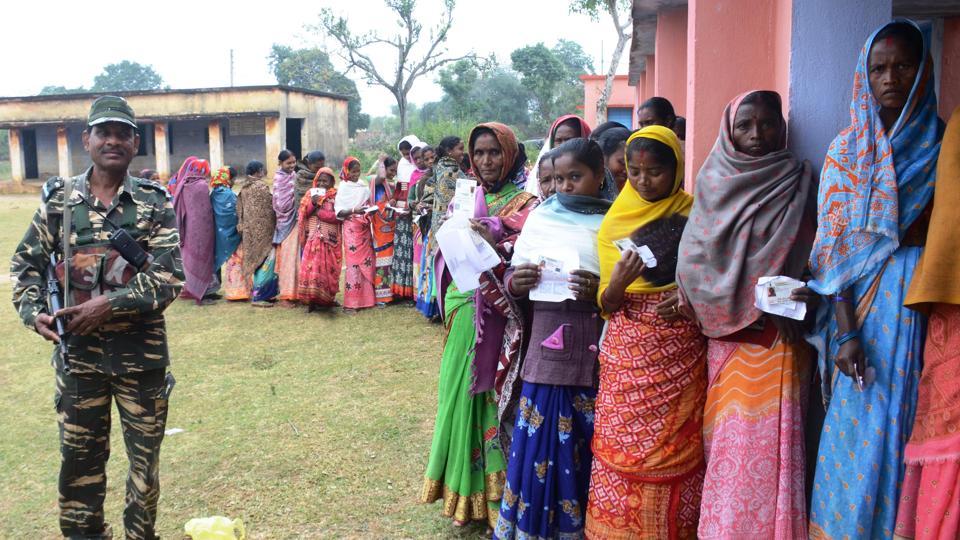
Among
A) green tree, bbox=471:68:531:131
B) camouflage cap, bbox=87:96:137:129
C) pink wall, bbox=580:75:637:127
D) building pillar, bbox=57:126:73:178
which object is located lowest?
camouflage cap, bbox=87:96:137:129

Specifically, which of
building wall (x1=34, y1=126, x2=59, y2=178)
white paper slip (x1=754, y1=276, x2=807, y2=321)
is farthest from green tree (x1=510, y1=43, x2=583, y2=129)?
white paper slip (x1=754, y1=276, x2=807, y2=321)

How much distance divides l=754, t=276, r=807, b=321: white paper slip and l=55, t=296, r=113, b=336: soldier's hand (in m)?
2.47

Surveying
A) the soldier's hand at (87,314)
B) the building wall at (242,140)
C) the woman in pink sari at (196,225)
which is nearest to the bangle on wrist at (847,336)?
the soldier's hand at (87,314)

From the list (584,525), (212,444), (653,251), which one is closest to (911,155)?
(653,251)

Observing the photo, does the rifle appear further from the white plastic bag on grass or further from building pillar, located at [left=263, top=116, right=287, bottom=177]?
building pillar, located at [left=263, top=116, right=287, bottom=177]

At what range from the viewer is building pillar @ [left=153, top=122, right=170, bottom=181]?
2738cm

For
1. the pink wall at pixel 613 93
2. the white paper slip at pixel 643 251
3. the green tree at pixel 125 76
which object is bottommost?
the white paper slip at pixel 643 251

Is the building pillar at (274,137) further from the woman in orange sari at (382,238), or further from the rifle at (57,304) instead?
the rifle at (57,304)

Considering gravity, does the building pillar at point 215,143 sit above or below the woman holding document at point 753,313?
above

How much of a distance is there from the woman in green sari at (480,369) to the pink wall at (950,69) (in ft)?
9.49

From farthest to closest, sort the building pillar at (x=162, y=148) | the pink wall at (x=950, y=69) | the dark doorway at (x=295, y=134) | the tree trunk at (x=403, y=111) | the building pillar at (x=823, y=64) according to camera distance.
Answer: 1. the tree trunk at (x=403, y=111)
2. the building pillar at (x=162, y=148)
3. the dark doorway at (x=295, y=134)
4. the pink wall at (x=950, y=69)
5. the building pillar at (x=823, y=64)

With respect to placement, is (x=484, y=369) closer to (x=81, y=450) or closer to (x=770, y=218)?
(x=770, y=218)

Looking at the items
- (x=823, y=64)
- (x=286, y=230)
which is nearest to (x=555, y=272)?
(x=823, y=64)

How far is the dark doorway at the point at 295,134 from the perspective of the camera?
27.1 meters
